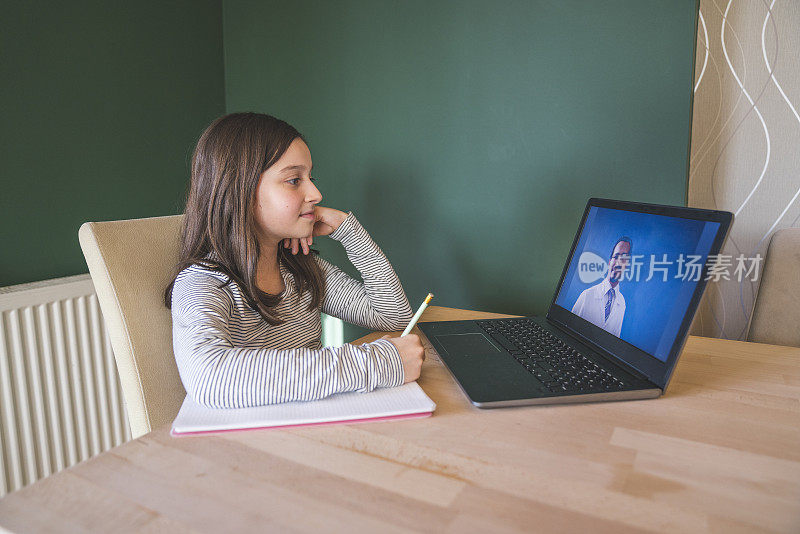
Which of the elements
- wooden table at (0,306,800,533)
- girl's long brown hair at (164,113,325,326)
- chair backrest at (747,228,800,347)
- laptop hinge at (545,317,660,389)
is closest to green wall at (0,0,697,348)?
chair backrest at (747,228,800,347)

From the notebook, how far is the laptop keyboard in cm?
20

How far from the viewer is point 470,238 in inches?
61.4

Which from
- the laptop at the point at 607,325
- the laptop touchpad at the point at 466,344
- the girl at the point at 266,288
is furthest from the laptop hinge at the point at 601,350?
the girl at the point at 266,288

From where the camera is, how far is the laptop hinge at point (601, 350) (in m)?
0.84

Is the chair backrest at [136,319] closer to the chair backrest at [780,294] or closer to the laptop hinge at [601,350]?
the laptop hinge at [601,350]

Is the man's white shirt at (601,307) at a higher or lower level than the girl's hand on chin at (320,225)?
lower

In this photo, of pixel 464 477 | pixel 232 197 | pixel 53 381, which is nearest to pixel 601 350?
pixel 464 477

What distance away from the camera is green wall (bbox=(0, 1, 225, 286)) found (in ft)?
4.55

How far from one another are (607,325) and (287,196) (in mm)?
617

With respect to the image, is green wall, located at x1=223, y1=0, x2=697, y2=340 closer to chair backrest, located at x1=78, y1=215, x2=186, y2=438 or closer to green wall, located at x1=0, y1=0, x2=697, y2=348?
green wall, located at x1=0, y1=0, x2=697, y2=348

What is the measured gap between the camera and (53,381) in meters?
1.47

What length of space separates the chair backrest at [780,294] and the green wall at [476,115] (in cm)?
23

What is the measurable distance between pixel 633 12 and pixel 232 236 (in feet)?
3.37

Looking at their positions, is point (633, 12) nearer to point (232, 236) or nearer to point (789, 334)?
point (789, 334)
